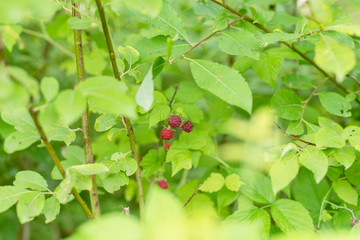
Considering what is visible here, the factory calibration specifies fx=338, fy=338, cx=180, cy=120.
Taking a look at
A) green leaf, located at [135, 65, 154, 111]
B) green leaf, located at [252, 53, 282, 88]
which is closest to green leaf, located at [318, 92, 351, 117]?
green leaf, located at [252, 53, 282, 88]

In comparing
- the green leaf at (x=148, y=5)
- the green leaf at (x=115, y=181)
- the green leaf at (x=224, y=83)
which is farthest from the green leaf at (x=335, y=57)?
the green leaf at (x=115, y=181)

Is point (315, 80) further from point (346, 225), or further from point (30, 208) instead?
point (30, 208)

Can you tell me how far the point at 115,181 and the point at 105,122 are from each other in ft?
0.49

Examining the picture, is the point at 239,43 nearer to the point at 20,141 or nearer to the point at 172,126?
the point at 172,126

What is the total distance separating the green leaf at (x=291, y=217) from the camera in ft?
2.81

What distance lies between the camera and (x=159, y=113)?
35.6 inches

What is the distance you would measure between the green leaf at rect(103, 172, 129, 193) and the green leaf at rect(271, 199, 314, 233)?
410 millimetres

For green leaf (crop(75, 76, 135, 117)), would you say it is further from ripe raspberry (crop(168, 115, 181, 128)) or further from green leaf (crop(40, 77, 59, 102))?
ripe raspberry (crop(168, 115, 181, 128))

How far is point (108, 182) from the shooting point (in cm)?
84

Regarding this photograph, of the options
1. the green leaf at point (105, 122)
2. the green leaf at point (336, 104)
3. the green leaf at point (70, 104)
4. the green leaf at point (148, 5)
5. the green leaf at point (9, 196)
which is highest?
the green leaf at point (148, 5)

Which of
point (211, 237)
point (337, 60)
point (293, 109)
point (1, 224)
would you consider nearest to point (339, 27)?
point (337, 60)

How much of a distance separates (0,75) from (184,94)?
67 cm

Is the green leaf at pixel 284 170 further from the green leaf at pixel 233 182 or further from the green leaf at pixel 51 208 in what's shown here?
the green leaf at pixel 51 208

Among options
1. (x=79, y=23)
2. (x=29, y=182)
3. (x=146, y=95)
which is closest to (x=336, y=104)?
(x=146, y=95)
